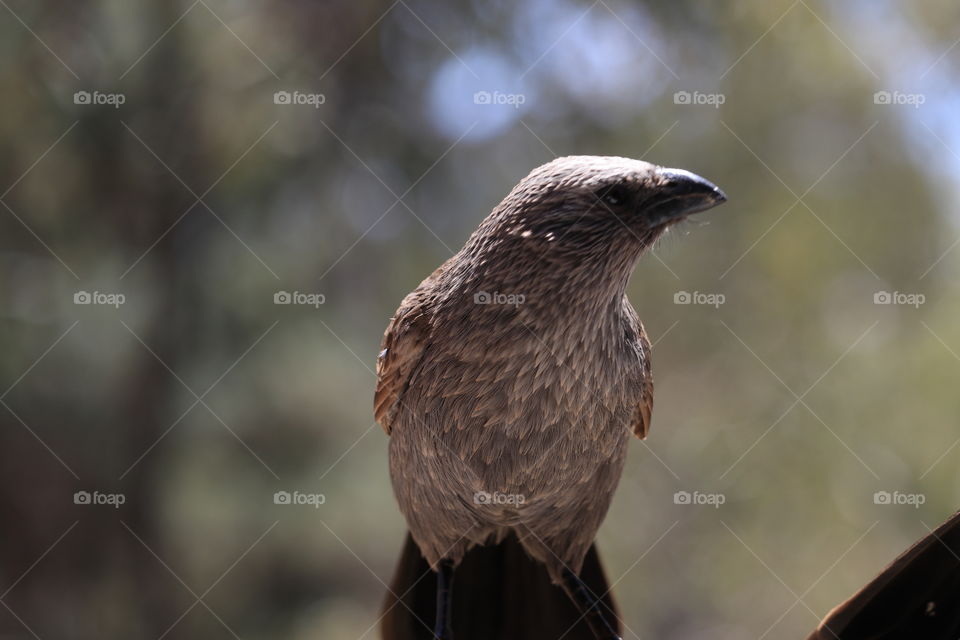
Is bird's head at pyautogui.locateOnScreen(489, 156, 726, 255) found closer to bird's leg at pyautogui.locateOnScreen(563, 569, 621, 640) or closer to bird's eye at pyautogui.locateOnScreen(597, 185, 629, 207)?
bird's eye at pyautogui.locateOnScreen(597, 185, 629, 207)

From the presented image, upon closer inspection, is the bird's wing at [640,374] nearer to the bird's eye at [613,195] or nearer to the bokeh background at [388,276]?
the bird's eye at [613,195]

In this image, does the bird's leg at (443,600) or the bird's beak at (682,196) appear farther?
the bird's leg at (443,600)

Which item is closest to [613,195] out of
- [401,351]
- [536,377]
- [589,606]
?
[536,377]

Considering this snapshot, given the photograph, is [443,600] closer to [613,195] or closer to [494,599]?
[494,599]

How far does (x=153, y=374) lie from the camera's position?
223 inches

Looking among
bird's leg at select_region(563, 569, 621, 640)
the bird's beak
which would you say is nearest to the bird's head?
the bird's beak

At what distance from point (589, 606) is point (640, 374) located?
2.59 ft

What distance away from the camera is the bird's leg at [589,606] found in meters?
2.40

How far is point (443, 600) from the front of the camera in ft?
7.94

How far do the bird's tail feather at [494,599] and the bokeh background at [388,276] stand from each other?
2829mm

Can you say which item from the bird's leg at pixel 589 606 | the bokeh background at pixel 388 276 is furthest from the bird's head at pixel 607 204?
the bokeh background at pixel 388 276

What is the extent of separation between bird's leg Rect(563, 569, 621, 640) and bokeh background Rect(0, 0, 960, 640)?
287 centimetres

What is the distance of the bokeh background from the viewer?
5.15 metres

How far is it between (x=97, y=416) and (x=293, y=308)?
5.24ft
